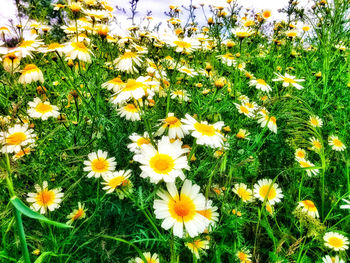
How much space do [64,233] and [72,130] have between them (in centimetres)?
50

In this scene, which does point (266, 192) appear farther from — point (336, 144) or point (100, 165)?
point (100, 165)

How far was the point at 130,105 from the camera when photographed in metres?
1.18

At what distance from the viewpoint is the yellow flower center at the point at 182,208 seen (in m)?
0.73

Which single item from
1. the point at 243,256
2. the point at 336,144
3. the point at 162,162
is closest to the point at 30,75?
the point at 162,162

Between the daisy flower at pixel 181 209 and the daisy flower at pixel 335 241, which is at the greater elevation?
the daisy flower at pixel 181 209

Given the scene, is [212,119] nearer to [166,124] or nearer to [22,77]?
[166,124]

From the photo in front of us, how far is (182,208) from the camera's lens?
0.74m

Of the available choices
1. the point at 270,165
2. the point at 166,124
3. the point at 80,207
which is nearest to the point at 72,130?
the point at 80,207

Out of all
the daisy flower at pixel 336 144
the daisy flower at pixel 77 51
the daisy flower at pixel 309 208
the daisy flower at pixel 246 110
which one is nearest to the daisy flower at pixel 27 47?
the daisy flower at pixel 77 51

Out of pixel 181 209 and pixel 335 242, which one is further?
pixel 335 242

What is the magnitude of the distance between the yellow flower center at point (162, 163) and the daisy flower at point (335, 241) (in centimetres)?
86

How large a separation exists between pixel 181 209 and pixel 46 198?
66 centimetres

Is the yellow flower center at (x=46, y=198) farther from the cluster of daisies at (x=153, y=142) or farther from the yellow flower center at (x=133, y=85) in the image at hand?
the yellow flower center at (x=133, y=85)

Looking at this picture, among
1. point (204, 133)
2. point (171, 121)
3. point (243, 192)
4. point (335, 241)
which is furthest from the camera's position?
point (243, 192)
